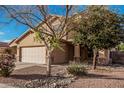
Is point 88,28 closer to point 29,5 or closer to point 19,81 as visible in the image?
point 29,5

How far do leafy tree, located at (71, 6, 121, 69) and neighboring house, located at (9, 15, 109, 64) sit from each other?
4644 mm

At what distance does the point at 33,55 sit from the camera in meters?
23.4

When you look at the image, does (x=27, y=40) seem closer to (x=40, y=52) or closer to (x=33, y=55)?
(x=33, y=55)

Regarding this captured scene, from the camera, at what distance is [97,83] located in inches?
437

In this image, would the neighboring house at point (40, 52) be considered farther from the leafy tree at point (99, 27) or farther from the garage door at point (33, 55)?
the leafy tree at point (99, 27)

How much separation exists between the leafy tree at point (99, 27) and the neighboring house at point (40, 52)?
4.64 meters

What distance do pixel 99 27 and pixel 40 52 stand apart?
8292mm

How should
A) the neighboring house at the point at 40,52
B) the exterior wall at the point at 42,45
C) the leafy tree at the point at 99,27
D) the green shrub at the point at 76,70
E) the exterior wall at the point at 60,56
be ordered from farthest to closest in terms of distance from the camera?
Answer: the neighboring house at the point at 40,52
the exterior wall at the point at 42,45
the exterior wall at the point at 60,56
the leafy tree at the point at 99,27
the green shrub at the point at 76,70

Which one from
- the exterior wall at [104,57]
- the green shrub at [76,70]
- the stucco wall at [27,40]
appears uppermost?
the stucco wall at [27,40]

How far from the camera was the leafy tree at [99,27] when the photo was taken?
15.3 m

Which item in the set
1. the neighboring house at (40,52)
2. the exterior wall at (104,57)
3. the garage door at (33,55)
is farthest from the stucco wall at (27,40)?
the exterior wall at (104,57)

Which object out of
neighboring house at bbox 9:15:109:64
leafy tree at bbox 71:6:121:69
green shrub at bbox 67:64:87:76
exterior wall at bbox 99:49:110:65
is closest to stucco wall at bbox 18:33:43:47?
neighboring house at bbox 9:15:109:64
